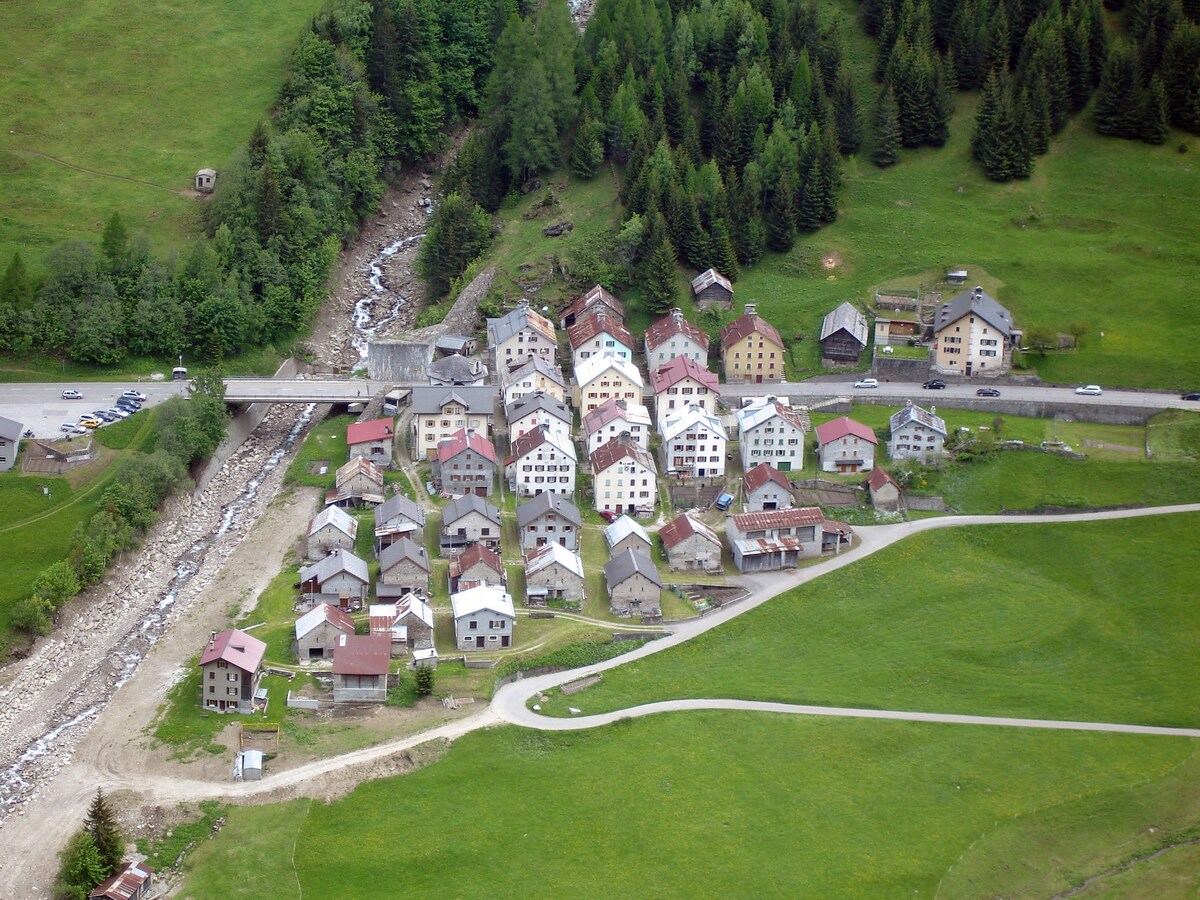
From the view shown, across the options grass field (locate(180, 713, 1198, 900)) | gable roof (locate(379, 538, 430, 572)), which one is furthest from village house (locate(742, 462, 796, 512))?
gable roof (locate(379, 538, 430, 572))

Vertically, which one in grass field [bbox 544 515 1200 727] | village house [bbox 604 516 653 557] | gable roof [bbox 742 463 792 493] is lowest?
grass field [bbox 544 515 1200 727]

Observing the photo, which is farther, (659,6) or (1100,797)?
(659,6)

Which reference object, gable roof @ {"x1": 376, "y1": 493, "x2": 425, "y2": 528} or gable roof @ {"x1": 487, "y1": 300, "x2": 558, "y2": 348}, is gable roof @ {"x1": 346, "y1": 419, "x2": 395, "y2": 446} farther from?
gable roof @ {"x1": 487, "y1": 300, "x2": 558, "y2": 348}

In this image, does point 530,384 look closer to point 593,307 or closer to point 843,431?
point 593,307

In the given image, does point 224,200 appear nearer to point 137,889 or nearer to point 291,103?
point 291,103

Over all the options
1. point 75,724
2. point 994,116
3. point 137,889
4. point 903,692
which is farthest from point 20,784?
point 994,116

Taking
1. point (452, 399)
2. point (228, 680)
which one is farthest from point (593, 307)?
point (228, 680)
